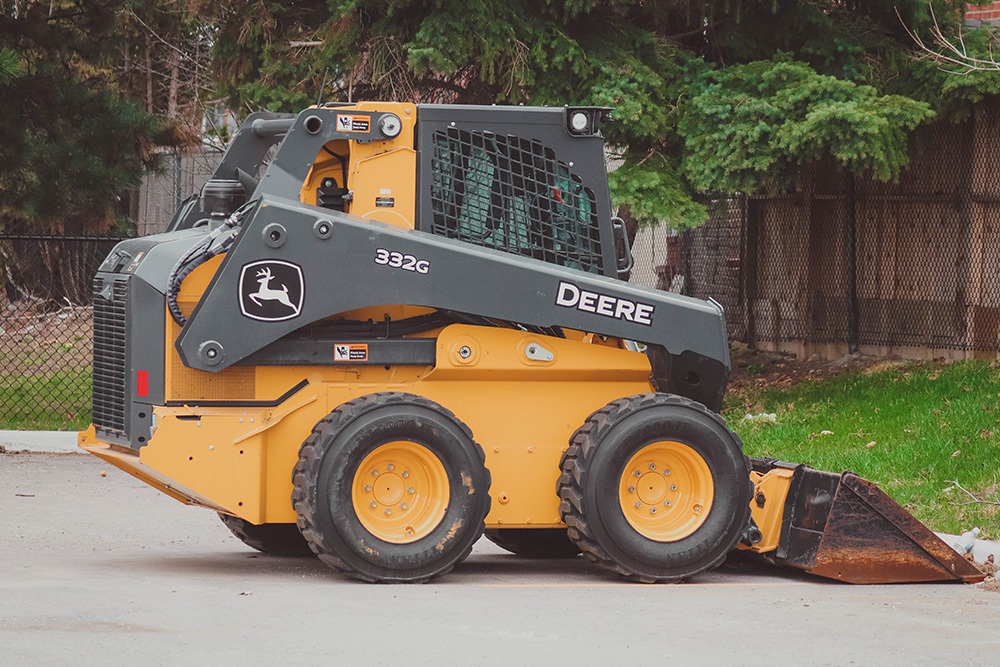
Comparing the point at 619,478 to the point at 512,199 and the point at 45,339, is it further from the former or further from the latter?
the point at 45,339

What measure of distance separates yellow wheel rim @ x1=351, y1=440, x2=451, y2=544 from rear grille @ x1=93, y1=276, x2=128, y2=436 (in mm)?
1364

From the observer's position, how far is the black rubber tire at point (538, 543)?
28.1ft

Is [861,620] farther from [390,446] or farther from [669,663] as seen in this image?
[390,446]

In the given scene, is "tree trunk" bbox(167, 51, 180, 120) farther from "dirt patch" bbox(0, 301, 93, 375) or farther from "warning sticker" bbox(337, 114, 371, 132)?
"warning sticker" bbox(337, 114, 371, 132)

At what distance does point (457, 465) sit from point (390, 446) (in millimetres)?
363

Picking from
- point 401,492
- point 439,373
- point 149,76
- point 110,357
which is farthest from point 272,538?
point 149,76

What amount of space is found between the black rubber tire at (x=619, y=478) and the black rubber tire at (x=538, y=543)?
1283 mm

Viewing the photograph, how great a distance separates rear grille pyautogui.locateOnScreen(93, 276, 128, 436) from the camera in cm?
727

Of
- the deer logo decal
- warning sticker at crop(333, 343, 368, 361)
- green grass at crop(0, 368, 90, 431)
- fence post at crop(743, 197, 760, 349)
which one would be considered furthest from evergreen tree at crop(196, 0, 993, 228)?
the deer logo decal

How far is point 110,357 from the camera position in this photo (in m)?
7.45

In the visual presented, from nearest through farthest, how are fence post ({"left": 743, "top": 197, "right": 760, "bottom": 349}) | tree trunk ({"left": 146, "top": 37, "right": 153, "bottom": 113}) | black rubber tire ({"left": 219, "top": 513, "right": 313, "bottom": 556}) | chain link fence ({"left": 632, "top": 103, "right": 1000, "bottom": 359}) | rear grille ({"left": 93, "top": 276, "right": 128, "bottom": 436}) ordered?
1. rear grille ({"left": 93, "top": 276, "right": 128, "bottom": 436})
2. black rubber tire ({"left": 219, "top": 513, "right": 313, "bottom": 556})
3. chain link fence ({"left": 632, "top": 103, "right": 1000, "bottom": 359})
4. fence post ({"left": 743, "top": 197, "right": 760, "bottom": 349})
5. tree trunk ({"left": 146, "top": 37, "right": 153, "bottom": 113})

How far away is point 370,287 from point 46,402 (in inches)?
380

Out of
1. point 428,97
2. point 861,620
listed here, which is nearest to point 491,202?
point 861,620

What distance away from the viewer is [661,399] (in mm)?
7312
